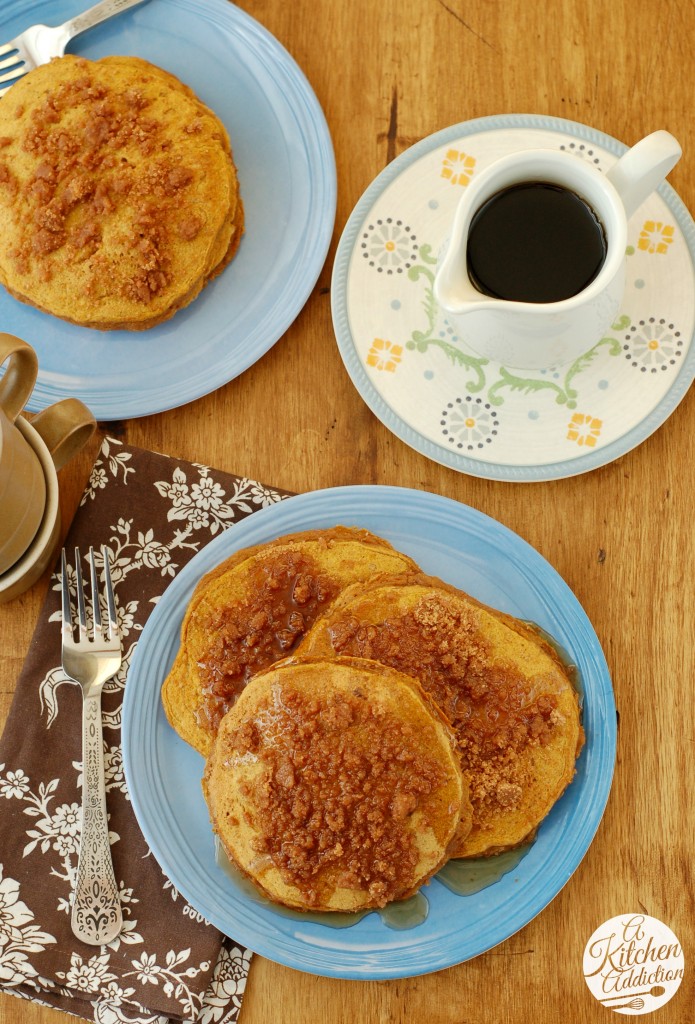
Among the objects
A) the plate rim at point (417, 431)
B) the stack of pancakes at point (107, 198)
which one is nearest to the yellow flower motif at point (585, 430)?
the plate rim at point (417, 431)

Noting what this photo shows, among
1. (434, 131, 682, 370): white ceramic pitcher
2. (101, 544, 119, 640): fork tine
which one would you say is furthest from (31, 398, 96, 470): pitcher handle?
(434, 131, 682, 370): white ceramic pitcher

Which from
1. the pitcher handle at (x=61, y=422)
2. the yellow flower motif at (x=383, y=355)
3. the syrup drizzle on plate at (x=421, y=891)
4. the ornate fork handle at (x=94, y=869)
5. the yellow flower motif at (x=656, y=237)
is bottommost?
the syrup drizzle on plate at (x=421, y=891)

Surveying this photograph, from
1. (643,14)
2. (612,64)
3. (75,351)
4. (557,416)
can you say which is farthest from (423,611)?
(643,14)

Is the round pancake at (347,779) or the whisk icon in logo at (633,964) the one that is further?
the whisk icon in logo at (633,964)

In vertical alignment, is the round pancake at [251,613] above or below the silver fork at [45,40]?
below

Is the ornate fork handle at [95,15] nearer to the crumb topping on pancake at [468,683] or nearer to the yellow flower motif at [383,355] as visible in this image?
the yellow flower motif at [383,355]

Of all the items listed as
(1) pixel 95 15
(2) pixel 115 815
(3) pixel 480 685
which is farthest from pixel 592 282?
(2) pixel 115 815

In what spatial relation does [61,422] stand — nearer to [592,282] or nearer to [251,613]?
[251,613]
